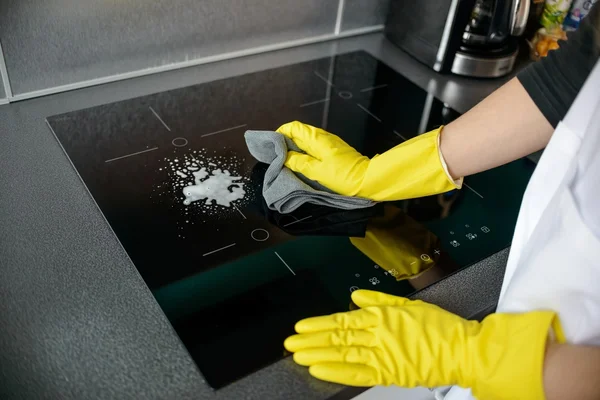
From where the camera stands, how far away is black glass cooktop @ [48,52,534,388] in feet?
2.27

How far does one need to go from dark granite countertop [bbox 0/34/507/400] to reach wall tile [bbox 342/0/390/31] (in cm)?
74

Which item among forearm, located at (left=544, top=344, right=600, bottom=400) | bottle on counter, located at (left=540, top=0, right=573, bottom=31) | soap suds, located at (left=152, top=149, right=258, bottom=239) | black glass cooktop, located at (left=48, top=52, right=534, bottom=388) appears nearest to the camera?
forearm, located at (left=544, top=344, right=600, bottom=400)

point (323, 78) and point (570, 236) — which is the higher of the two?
point (570, 236)

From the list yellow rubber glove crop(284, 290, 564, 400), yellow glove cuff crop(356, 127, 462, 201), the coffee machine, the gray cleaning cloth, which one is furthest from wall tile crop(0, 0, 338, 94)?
yellow rubber glove crop(284, 290, 564, 400)

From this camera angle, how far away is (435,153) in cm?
82

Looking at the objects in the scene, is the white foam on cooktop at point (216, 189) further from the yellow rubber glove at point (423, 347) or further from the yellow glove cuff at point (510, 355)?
the yellow glove cuff at point (510, 355)

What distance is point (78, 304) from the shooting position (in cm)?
67

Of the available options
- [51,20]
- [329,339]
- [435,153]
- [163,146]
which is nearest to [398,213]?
[435,153]

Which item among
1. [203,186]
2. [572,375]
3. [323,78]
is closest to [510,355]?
[572,375]

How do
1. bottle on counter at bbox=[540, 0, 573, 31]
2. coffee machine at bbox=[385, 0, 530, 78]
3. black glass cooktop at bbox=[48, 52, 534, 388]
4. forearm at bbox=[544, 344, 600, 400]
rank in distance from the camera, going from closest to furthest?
forearm at bbox=[544, 344, 600, 400], black glass cooktop at bbox=[48, 52, 534, 388], coffee machine at bbox=[385, 0, 530, 78], bottle on counter at bbox=[540, 0, 573, 31]

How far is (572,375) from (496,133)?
1.10 feet

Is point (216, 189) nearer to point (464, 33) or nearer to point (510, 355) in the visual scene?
point (510, 355)

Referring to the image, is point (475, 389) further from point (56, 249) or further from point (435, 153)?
point (56, 249)

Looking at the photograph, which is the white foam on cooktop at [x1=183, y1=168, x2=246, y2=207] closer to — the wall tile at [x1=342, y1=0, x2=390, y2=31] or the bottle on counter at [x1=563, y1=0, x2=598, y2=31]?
the wall tile at [x1=342, y1=0, x2=390, y2=31]
